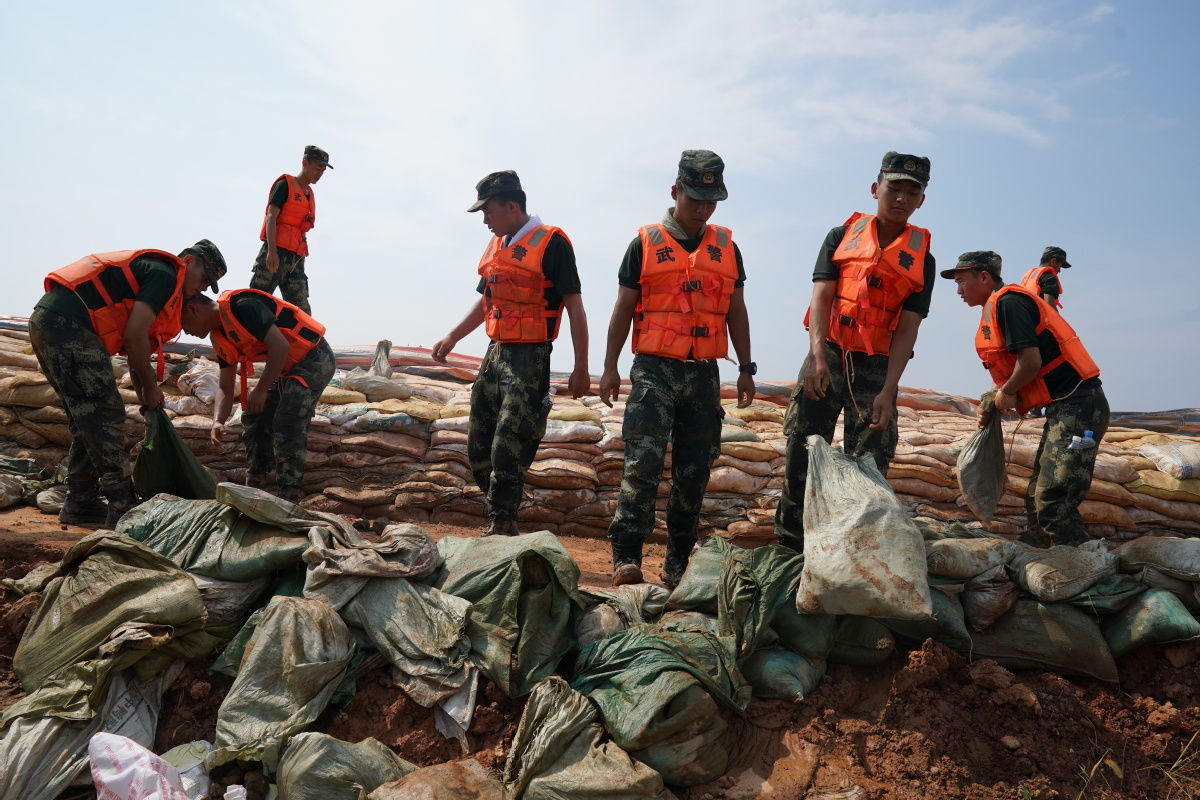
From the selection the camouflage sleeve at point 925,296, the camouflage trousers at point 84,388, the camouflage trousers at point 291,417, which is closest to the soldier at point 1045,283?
the camouflage sleeve at point 925,296

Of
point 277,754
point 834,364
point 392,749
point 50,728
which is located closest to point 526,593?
point 392,749

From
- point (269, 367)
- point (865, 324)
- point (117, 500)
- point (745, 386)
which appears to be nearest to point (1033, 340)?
point (865, 324)

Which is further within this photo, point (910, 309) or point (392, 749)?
point (910, 309)

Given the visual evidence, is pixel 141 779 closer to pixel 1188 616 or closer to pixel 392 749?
pixel 392 749

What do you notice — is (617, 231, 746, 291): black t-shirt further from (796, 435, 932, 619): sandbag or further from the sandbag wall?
the sandbag wall

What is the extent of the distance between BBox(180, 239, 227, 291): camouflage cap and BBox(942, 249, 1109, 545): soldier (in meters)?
4.27

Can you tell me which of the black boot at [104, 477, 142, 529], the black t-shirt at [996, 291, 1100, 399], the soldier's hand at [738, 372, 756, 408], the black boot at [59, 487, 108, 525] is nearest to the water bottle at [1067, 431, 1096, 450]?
the black t-shirt at [996, 291, 1100, 399]

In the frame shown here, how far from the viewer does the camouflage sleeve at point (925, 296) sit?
139 inches

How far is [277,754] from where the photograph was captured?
7.81 ft

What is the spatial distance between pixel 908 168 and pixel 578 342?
1.73 meters

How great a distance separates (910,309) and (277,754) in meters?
2.99

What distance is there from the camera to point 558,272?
4.16 m

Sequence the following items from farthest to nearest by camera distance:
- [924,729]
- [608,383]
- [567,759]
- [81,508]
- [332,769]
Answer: [81,508] → [608,383] → [924,729] → [567,759] → [332,769]

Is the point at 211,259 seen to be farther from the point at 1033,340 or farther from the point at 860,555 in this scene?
the point at 1033,340
